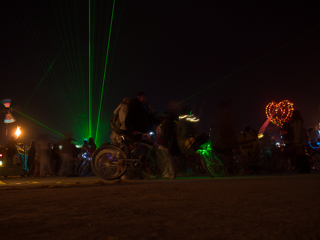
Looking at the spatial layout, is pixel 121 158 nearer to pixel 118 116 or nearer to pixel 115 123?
pixel 115 123

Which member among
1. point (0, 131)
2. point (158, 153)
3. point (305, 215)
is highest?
point (0, 131)

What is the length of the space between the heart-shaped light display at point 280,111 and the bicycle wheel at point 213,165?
1448cm

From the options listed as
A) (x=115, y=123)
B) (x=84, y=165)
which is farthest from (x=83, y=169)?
(x=115, y=123)

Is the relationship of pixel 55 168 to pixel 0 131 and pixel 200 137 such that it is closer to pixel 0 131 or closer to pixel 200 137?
pixel 200 137

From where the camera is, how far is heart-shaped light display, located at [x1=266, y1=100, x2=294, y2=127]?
2359cm

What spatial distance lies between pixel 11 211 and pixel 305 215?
2744 millimetres

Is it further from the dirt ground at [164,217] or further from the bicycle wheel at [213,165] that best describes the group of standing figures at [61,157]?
the dirt ground at [164,217]

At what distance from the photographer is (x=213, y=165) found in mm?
10078

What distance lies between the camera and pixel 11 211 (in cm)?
380

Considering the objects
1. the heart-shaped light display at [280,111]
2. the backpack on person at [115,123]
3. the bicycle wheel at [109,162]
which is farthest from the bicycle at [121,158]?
the heart-shaped light display at [280,111]

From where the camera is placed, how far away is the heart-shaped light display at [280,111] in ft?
77.4

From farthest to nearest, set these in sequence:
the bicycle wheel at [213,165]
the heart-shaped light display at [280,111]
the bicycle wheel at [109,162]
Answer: the heart-shaped light display at [280,111]
the bicycle wheel at [213,165]
the bicycle wheel at [109,162]

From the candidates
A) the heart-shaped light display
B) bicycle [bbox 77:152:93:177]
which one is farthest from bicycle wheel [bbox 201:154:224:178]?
the heart-shaped light display

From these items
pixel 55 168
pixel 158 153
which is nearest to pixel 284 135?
pixel 158 153
